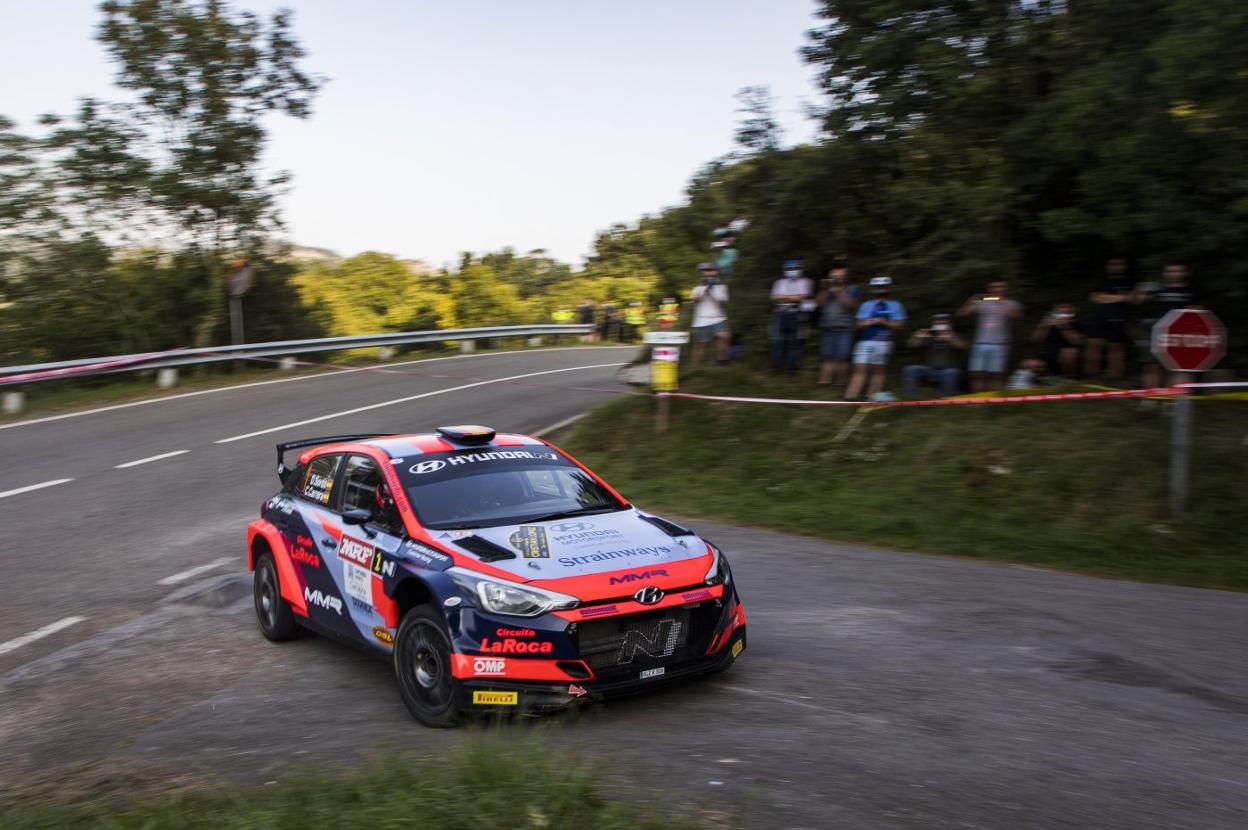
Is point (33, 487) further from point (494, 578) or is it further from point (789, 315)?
point (494, 578)

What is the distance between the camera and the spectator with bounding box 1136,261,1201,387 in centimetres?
1258

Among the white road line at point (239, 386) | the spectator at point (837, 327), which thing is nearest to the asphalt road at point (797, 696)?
the spectator at point (837, 327)

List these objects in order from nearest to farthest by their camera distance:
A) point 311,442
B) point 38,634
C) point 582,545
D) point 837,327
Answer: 1. point 582,545
2. point 38,634
3. point 311,442
4. point 837,327

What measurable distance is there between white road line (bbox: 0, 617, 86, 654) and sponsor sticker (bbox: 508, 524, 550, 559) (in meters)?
4.69

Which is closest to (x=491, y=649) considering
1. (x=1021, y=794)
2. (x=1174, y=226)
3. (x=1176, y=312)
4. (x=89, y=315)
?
(x=1021, y=794)

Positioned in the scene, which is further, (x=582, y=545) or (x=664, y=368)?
(x=664, y=368)

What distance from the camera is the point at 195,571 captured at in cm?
1084

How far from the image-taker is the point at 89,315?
82.8ft

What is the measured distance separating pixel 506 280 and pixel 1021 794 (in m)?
72.0

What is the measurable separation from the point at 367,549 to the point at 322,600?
2.84 ft

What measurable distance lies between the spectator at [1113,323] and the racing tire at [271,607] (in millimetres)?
10691

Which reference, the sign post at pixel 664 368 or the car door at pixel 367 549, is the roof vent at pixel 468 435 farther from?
the sign post at pixel 664 368

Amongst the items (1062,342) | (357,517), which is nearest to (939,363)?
(1062,342)

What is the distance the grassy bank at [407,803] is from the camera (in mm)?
4355
